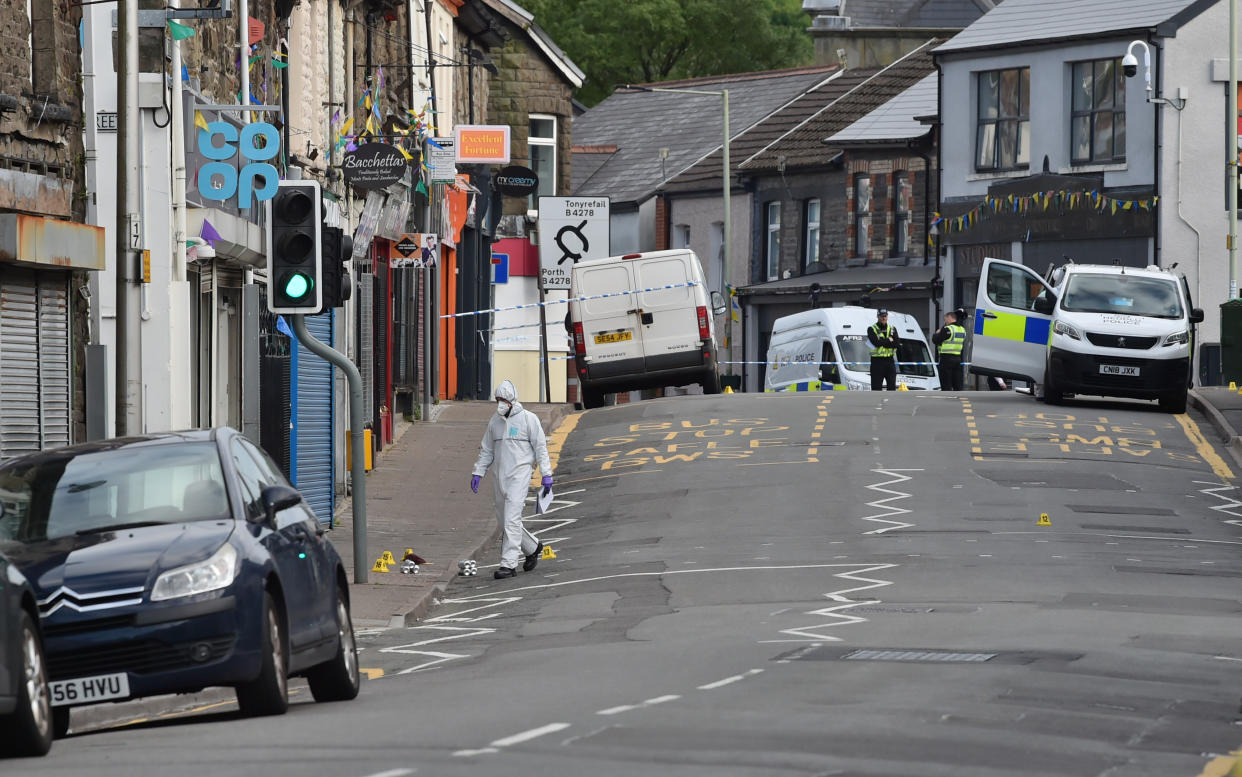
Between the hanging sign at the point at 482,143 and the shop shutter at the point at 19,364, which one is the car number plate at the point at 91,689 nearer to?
the shop shutter at the point at 19,364

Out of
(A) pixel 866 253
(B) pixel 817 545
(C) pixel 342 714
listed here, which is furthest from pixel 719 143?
(C) pixel 342 714

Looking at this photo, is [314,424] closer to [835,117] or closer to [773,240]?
[773,240]

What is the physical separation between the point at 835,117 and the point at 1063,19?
13068 mm

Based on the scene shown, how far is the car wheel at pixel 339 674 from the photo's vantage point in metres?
12.8

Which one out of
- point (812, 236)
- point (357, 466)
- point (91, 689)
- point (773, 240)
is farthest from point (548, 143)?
point (91, 689)

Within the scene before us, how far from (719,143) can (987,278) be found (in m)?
33.3

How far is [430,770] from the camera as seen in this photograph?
909cm

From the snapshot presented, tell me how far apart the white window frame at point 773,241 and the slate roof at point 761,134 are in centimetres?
190

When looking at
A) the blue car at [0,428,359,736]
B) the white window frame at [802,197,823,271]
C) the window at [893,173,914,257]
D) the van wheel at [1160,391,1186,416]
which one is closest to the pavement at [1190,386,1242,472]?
the van wheel at [1160,391,1186,416]

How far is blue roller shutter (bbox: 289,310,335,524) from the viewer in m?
Answer: 25.1

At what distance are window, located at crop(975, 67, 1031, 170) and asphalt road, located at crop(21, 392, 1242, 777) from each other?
732 inches

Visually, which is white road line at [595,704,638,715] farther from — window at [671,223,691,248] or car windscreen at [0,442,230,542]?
window at [671,223,691,248]

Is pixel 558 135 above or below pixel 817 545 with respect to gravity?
above

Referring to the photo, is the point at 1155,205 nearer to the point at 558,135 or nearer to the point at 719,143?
the point at 558,135
